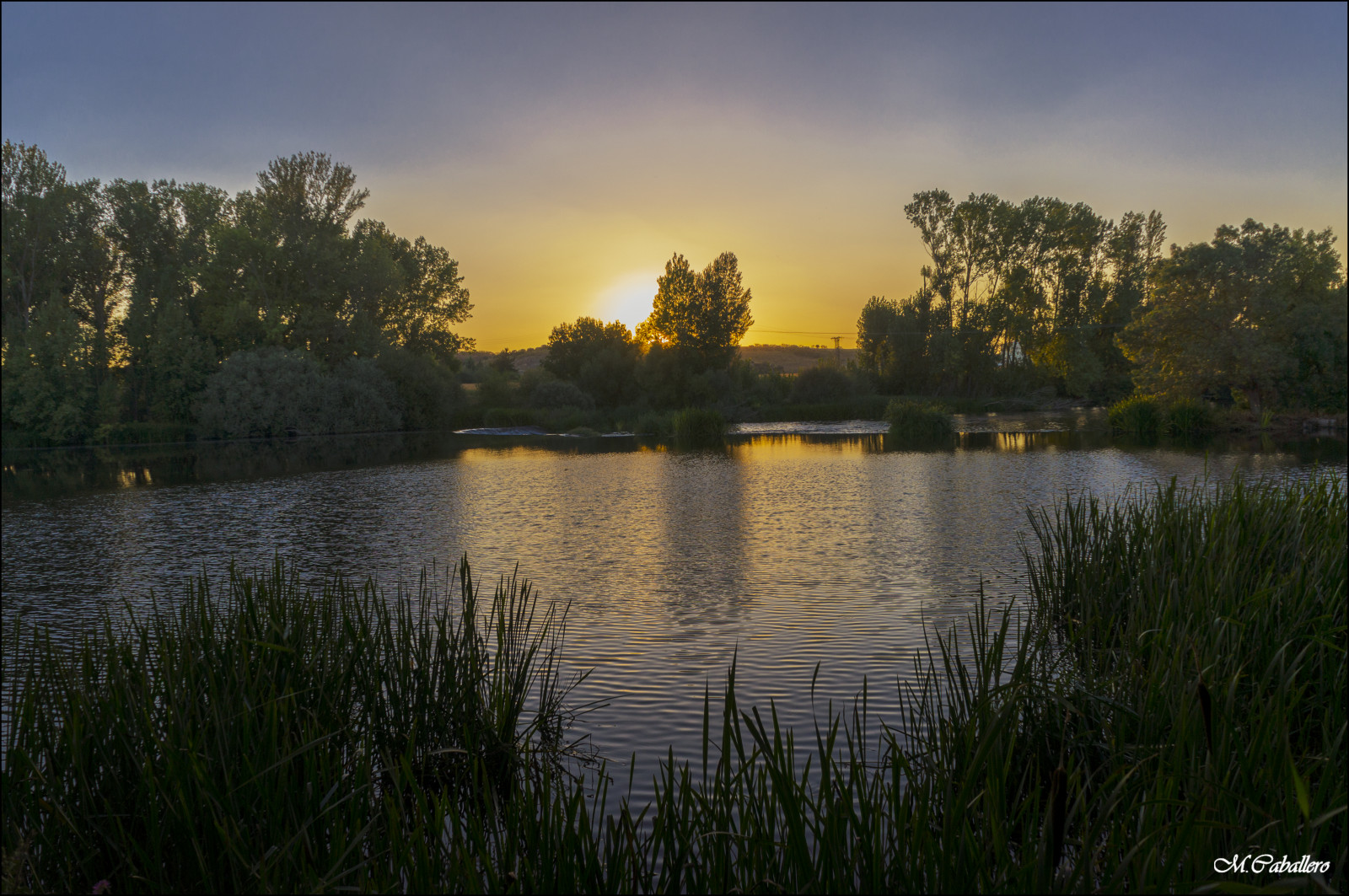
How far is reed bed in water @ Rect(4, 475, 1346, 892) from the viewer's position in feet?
7.75

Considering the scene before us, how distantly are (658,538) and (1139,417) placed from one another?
27.2 m

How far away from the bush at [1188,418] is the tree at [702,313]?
3035 centimetres

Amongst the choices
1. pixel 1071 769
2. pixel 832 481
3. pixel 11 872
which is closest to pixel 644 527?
pixel 832 481

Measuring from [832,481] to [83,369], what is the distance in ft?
126

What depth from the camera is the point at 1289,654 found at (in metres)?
4.28

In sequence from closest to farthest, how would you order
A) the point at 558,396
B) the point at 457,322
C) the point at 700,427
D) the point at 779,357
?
1. the point at 700,427
2. the point at 558,396
3. the point at 457,322
4. the point at 779,357

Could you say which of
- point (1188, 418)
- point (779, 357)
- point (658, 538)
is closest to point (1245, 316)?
point (1188, 418)

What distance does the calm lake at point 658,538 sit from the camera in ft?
20.9

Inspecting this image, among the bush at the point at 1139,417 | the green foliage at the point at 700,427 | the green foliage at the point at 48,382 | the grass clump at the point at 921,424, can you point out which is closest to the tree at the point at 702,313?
the green foliage at the point at 700,427

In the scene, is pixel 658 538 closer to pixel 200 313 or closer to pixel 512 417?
pixel 512 417

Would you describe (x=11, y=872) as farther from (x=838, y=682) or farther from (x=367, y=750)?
(x=838, y=682)

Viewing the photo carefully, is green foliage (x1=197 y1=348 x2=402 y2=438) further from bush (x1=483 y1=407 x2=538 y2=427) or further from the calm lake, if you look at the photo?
the calm lake

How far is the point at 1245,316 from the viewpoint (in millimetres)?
30219

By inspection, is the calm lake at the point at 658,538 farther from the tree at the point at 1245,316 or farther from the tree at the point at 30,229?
the tree at the point at 30,229
